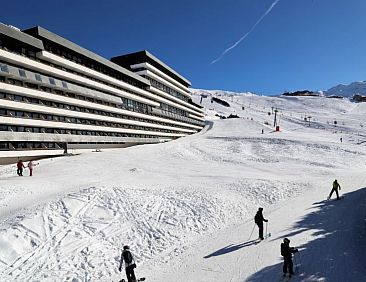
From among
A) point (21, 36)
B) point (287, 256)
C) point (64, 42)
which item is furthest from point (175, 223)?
point (64, 42)

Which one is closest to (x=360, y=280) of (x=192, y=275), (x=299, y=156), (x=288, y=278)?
(x=288, y=278)

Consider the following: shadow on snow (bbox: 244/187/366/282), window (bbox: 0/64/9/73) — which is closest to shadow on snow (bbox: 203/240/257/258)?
shadow on snow (bbox: 244/187/366/282)

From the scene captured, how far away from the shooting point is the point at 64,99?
135 ft

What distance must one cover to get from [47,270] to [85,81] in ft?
124

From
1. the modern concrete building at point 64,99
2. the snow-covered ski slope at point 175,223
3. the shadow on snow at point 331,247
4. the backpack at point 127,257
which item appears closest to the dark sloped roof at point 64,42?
the modern concrete building at point 64,99

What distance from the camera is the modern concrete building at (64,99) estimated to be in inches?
1321

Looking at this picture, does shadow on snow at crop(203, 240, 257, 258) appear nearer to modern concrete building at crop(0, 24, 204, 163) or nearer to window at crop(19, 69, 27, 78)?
modern concrete building at crop(0, 24, 204, 163)

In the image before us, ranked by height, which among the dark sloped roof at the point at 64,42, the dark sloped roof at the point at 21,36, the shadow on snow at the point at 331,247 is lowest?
the shadow on snow at the point at 331,247

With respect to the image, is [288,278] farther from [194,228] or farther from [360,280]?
[194,228]

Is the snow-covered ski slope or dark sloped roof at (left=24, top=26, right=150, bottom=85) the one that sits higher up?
dark sloped roof at (left=24, top=26, right=150, bottom=85)

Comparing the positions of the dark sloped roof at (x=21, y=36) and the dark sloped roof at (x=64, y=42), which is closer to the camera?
the dark sloped roof at (x=21, y=36)

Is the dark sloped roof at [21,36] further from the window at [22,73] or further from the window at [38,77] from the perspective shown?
the window at [22,73]

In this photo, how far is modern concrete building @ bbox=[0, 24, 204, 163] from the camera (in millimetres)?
33562

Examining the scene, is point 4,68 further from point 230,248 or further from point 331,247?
point 331,247
